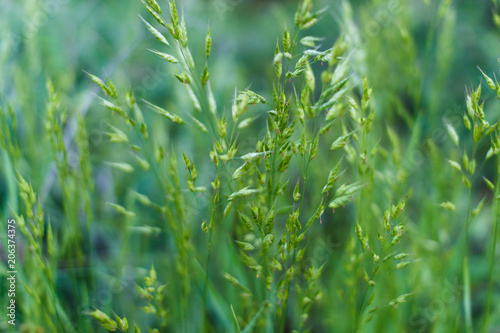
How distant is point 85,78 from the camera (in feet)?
5.82

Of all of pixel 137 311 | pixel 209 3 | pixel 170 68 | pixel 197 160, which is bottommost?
pixel 137 311

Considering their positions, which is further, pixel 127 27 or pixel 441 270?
pixel 127 27

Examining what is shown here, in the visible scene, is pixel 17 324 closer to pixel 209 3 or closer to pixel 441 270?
pixel 441 270

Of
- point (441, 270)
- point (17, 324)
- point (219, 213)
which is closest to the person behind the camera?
point (17, 324)

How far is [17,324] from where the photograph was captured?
935mm

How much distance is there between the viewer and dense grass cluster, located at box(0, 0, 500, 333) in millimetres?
612

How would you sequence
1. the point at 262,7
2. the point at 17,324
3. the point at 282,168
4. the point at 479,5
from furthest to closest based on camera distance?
Result: the point at 262,7, the point at 479,5, the point at 17,324, the point at 282,168

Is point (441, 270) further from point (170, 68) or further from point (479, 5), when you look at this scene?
point (170, 68)

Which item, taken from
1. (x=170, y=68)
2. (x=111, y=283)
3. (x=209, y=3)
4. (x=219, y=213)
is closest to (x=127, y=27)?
(x=170, y=68)

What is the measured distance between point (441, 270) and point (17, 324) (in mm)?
994

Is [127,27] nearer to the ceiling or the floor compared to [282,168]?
nearer to the ceiling

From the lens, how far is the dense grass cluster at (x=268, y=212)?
61 cm

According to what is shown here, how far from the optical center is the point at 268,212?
2.05 feet

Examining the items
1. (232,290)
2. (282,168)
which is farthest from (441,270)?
(282,168)
